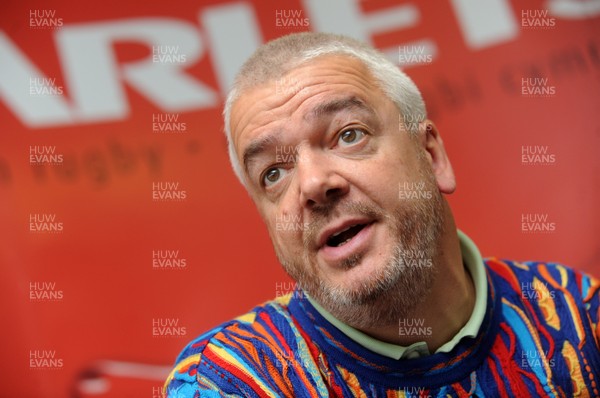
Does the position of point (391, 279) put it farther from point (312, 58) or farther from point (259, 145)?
point (312, 58)

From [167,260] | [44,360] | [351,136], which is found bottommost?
Answer: [44,360]

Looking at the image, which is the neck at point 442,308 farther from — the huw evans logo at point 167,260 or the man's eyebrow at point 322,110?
the huw evans logo at point 167,260

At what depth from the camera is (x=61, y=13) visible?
2.40 metres

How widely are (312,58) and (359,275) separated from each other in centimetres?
46

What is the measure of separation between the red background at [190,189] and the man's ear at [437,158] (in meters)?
0.97

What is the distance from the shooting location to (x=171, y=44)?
7.95 feet

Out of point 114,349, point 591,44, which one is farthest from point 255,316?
point 591,44

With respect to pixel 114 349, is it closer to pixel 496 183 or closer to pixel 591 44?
pixel 496 183

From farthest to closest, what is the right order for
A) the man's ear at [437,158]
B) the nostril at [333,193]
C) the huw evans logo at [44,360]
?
1. the huw evans logo at [44,360]
2. the man's ear at [437,158]
3. the nostril at [333,193]

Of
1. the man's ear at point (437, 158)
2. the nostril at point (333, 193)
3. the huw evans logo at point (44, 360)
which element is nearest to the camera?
the nostril at point (333, 193)

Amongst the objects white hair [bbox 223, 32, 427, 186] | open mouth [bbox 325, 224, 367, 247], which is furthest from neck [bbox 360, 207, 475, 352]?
white hair [bbox 223, 32, 427, 186]

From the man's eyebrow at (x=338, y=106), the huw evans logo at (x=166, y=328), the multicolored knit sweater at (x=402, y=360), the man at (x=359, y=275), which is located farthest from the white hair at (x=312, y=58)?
the huw evans logo at (x=166, y=328)

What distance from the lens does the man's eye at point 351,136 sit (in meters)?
1.28

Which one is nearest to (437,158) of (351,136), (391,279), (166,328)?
(351,136)
